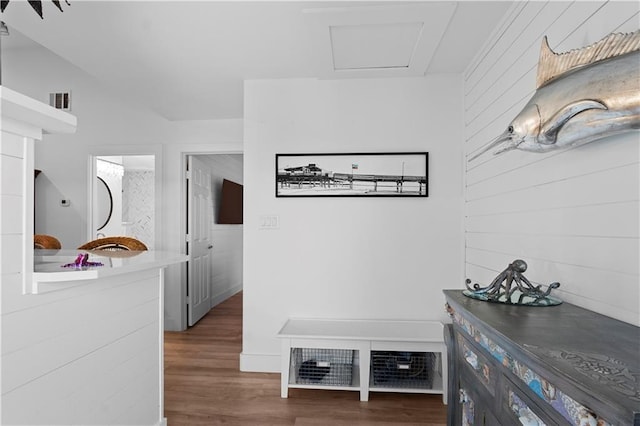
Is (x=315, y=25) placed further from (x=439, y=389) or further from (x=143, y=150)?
(x=143, y=150)

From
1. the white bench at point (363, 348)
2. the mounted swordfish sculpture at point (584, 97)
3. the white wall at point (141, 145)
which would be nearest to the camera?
the mounted swordfish sculpture at point (584, 97)

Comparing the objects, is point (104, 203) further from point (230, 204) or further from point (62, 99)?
point (230, 204)

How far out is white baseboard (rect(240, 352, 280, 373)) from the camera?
9.59 ft

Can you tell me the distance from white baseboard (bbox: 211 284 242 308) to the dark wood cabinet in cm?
428

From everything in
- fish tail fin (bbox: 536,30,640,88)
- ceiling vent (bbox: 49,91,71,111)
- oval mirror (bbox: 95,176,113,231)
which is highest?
ceiling vent (bbox: 49,91,71,111)

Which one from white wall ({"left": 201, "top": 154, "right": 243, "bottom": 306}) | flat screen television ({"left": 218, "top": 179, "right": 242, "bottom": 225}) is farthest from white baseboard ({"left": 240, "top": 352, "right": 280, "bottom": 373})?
flat screen television ({"left": 218, "top": 179, "right": 242, "bottom": 225})

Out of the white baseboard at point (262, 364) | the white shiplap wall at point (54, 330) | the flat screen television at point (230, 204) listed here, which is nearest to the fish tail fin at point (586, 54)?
the white shiplap wall at point (54, 330)

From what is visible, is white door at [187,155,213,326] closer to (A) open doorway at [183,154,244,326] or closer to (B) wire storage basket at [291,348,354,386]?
(A) open doorway at [183,154,244,326]

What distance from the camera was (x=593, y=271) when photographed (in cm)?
131

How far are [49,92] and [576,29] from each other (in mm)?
5279

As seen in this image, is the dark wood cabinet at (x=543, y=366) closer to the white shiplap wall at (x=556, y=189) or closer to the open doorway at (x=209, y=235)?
the white shiplap wall at (x=556, y=189)

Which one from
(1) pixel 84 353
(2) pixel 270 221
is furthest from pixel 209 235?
(1) pixel 84 353

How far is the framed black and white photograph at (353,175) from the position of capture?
2.85 metres

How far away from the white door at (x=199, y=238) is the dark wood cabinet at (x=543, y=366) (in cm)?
347
